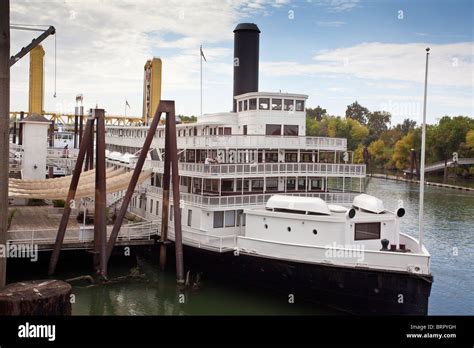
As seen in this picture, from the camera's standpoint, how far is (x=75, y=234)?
27.3 metres

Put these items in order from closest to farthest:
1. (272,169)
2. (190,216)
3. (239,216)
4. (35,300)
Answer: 1. (35,300)
2. (239,216)
3. (272,169)
4. (190,216)

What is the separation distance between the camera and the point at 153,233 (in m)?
28.3

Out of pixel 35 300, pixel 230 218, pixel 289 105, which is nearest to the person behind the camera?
pixel 35 300

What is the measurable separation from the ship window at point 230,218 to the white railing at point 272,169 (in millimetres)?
1985

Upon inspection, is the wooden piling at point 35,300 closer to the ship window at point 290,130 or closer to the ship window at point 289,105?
the ship window at point 290,130

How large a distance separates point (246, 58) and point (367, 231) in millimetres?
17181

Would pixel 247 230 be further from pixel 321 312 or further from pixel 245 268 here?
pixel 321 312

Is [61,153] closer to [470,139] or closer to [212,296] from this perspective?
[212,296]

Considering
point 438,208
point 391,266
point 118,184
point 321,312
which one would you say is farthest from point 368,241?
point 438,208

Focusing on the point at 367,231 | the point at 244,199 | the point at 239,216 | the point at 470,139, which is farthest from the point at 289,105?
the point at 470,139

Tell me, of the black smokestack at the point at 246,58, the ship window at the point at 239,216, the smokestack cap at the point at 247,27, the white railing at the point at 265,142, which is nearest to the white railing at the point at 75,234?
the ship window at the point at 239,216

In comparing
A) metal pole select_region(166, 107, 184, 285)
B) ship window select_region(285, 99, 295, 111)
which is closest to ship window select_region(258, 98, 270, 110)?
ship window select_region(285, 99, 295, 111)

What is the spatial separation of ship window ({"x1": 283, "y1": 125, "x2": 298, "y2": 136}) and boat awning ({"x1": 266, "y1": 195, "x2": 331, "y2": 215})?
22.9ft

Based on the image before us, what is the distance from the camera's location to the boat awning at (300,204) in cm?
2311
